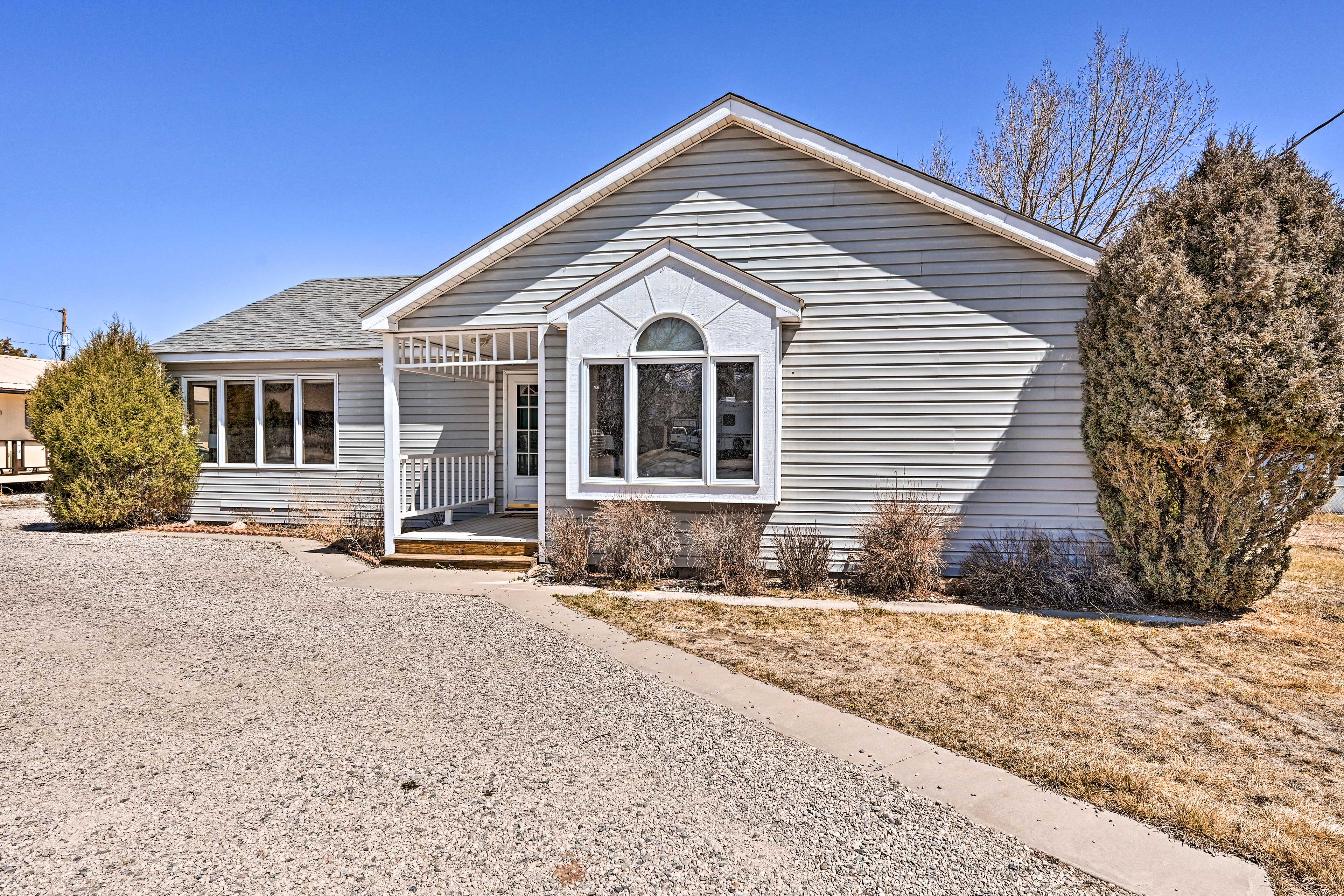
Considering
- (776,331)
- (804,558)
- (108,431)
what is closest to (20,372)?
(108,431)

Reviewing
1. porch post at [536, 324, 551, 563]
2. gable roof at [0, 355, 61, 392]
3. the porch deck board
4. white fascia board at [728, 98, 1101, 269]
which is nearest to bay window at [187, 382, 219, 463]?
the porch deck board

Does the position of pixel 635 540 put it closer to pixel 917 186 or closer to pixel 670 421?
pixel 670 421

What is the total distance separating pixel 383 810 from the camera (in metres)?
3.04

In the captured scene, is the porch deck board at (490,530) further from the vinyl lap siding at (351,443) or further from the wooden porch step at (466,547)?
the vinyl lap siding at (351,443)

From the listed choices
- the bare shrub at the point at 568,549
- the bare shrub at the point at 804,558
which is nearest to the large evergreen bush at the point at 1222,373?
the bare shrub at the point at 804,558

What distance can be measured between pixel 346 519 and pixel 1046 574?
10.2 metres

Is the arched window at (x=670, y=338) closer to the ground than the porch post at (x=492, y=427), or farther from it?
farther from it

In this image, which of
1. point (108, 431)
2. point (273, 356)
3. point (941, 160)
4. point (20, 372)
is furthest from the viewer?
point (20, 372)

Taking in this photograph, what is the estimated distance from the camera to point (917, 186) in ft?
25.8

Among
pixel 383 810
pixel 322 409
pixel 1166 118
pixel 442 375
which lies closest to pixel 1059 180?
pixel 1166 118

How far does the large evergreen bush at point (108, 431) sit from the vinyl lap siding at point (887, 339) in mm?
7495

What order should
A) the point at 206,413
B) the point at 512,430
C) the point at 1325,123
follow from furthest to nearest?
1. the point at 206,413
2. the point at 512,430
3. the point at 1325,123

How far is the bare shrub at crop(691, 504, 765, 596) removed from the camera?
7.73 m

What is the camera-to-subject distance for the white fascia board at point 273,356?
11383 millimetres
